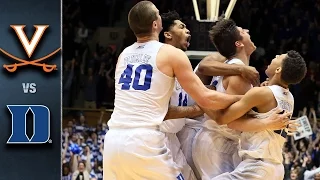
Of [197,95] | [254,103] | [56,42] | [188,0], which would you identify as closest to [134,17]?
[197,95]

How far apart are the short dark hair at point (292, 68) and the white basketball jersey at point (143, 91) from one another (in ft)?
2.44

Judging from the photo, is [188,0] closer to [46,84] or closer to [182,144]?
[46,84]

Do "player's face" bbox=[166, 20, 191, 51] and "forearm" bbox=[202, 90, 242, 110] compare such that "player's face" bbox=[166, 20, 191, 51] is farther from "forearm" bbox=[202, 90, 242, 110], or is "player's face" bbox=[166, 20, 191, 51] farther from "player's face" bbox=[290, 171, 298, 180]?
"player's face" bbox=[290, 171, 298, 180]

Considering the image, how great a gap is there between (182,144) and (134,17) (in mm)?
1040

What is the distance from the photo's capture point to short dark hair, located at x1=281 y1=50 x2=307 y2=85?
4.43 m

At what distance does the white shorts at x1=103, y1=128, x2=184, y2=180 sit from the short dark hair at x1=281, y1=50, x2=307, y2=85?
0.91 meters

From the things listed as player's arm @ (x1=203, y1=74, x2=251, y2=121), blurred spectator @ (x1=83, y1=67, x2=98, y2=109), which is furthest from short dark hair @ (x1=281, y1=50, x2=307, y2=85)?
blurred spectator @ (x1=83, y1=67, x2=98, y2=109)

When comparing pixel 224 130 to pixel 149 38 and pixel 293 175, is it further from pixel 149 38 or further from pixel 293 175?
pixel 293 175

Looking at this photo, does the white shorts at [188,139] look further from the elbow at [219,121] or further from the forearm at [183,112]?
the elbow at [219,121]

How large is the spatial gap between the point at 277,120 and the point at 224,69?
0.53m

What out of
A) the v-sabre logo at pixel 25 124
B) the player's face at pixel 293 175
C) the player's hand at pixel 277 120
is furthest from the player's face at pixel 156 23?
the player's face at pixel 293 175

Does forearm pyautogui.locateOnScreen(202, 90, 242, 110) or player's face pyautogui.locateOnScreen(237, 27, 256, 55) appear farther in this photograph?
player's face pyautogui.locateOnScreen(237, 27, 256, 55)

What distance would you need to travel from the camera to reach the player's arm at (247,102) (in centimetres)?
434

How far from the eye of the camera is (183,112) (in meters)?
4.64
